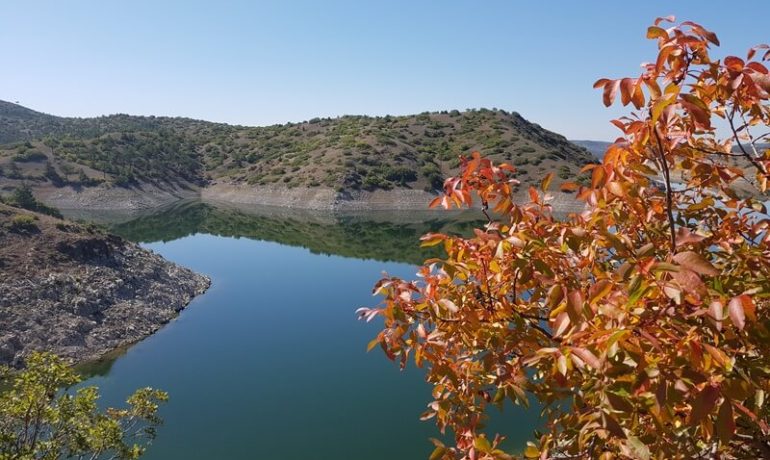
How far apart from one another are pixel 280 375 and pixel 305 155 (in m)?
68.9

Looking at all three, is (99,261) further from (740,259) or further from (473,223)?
(473,223)

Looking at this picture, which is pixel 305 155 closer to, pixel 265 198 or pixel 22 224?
pixel 265 198

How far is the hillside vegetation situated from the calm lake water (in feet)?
119

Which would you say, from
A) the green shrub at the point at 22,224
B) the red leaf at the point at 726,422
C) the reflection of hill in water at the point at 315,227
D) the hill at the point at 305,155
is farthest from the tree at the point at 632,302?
the hill at the point at 305,155

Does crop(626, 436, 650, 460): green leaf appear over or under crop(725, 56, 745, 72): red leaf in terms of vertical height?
under

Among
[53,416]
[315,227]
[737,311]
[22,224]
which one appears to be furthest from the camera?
[315,227]

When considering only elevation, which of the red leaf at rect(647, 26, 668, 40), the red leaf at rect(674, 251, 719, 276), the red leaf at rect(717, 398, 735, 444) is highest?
the red leaf at rect(647, 26, 668, 40)

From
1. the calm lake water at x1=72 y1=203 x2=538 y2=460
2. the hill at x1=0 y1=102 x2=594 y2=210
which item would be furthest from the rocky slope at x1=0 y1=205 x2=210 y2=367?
the hill at x1=0 y1=102 x2=594 y2=210

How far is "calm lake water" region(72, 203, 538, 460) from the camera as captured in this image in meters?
14.8

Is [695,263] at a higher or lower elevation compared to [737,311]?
higher

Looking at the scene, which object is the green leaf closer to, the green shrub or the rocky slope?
the rocky slope

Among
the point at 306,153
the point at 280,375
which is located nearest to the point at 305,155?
the point at 306,153

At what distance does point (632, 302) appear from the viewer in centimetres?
196

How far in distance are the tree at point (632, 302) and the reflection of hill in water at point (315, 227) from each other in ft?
126
